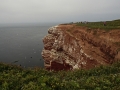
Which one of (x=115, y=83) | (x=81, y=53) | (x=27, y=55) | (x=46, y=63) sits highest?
(x=115, y=83)

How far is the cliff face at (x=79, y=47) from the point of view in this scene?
31.5m

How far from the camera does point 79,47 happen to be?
117 ft

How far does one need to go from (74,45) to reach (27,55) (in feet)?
151

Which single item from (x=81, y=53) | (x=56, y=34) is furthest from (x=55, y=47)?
(x=81, y=53)

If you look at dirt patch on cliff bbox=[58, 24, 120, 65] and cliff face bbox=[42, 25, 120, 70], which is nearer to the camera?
dirt patch on cliff bbox=[58, 24, 120, 65]

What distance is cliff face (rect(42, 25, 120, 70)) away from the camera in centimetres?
3150

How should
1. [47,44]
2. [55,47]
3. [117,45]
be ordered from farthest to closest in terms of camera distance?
[47,44] → [55,47] → [117,45]

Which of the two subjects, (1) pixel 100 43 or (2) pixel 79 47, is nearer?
(1) pixel 100 43

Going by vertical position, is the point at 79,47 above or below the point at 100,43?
below

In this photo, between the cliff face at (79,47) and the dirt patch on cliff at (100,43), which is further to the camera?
the cliff face at (79,47)

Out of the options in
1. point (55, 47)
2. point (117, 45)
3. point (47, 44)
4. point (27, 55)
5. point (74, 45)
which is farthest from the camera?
point (27, 55)

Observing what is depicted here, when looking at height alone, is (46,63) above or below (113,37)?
below

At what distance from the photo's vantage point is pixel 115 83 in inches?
503

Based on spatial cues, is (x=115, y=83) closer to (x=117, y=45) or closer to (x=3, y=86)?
(x=3, y=86)
